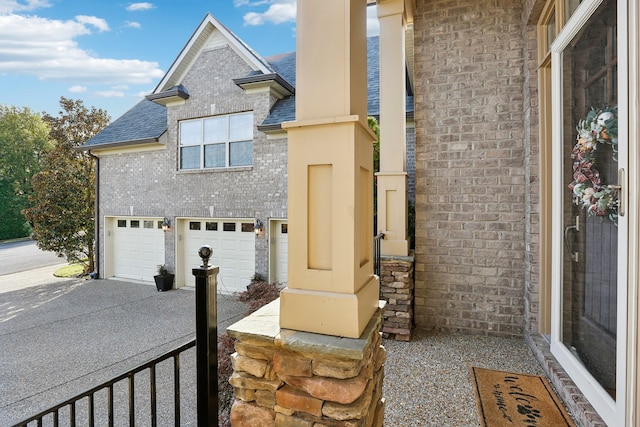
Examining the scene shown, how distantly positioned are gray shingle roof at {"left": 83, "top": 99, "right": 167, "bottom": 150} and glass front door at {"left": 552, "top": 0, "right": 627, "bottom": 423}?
864 centimetres

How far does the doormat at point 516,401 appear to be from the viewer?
2049mm

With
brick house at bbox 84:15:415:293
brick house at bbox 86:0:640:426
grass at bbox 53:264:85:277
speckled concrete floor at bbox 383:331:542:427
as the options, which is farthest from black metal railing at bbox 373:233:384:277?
grass at bbox 53:264:85:277

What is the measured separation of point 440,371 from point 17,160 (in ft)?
83.6

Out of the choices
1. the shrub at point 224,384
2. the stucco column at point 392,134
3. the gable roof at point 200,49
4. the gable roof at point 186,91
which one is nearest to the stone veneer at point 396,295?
the stucco column at point 392,134

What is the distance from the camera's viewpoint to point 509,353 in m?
3.02

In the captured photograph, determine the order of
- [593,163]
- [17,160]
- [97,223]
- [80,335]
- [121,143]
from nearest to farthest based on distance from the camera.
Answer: [593,163] → [80,335] → [121,143] → [97,223] → [17,160]

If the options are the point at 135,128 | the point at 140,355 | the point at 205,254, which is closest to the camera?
the point at 205,254

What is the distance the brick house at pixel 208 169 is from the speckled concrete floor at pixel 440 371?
14.7ft

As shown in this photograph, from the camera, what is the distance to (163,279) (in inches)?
310

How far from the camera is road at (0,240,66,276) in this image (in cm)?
1130

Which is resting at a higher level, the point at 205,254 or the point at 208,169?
the point at 208,169

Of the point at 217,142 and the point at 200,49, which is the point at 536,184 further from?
the point at 200,49

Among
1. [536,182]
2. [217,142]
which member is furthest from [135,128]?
[536,182]

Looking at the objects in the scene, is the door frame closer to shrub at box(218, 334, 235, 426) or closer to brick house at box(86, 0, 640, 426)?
brick house at box(86, 0, 640, 426)
